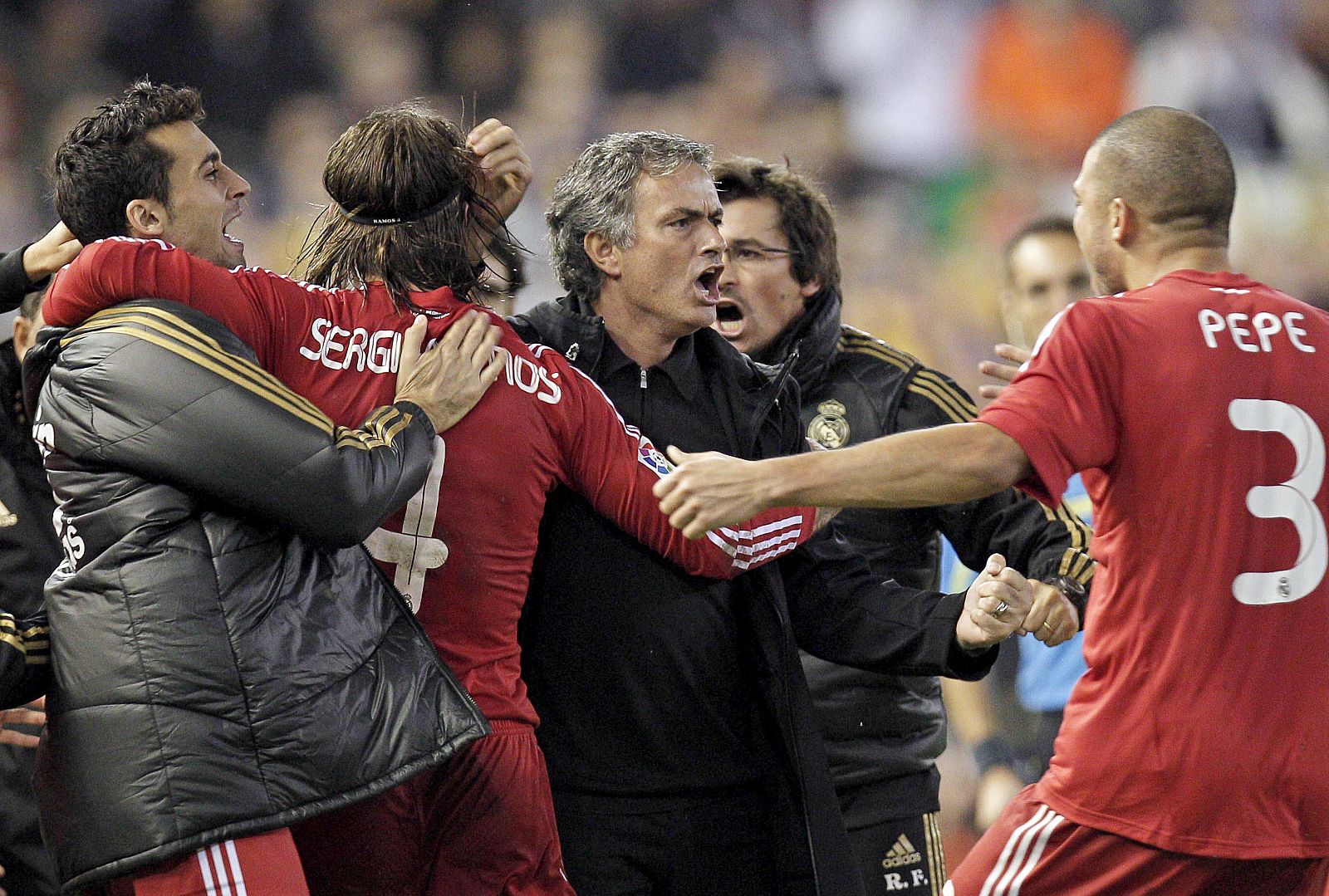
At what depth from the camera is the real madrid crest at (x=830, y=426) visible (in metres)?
4.15

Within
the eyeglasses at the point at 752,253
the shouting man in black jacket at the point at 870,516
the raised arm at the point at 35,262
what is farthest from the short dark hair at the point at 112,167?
the eyeglasses at the point at 752,253

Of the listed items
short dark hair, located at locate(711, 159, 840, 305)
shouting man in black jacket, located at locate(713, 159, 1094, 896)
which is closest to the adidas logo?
shouting man in black jacket, located at locate(713, 159, 1094, 896)

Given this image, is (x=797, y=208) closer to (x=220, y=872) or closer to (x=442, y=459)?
(x=442, y=459)

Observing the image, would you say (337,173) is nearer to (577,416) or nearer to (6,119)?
(577,416)

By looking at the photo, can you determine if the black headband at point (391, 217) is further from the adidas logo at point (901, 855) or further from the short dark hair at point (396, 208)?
the adidas logo at point (901, 855)

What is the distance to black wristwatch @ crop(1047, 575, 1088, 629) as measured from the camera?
11.1ft

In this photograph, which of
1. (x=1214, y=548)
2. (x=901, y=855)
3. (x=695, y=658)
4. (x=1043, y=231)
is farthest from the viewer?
(x=1043, y=231)

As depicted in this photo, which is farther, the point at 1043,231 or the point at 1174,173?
the point at 1043,231

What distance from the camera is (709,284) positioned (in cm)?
365

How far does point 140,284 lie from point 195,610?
0.58 m

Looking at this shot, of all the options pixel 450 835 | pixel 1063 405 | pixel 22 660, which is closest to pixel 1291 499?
pixel 1063 405

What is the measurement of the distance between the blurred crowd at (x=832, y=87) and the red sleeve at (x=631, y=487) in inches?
205

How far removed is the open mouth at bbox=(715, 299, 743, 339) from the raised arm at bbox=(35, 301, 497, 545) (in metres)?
2.01

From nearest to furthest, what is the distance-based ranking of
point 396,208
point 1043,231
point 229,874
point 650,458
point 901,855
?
point 229,874, point 396,208, point 650,458, point 901,855, point 1043,231
